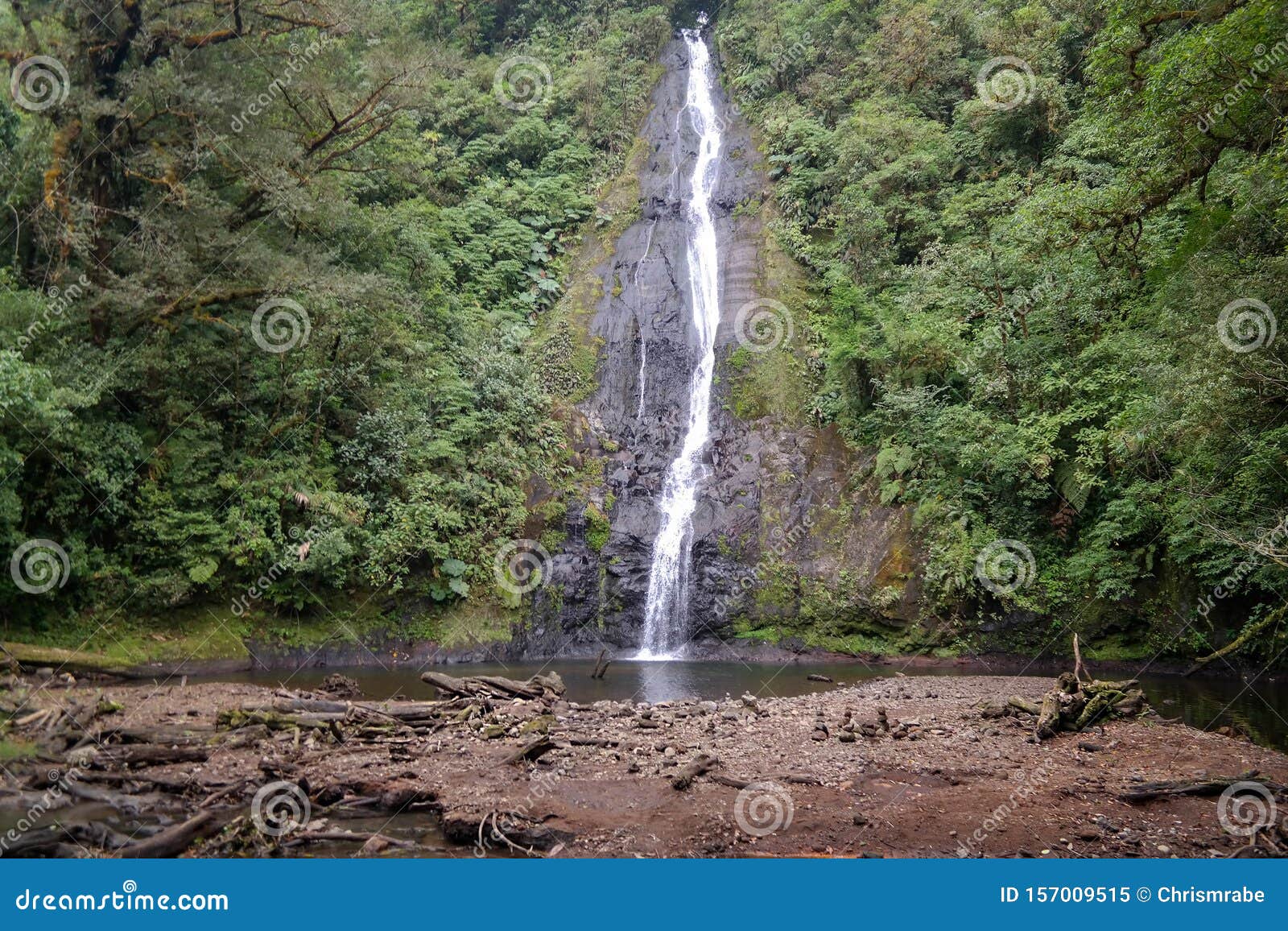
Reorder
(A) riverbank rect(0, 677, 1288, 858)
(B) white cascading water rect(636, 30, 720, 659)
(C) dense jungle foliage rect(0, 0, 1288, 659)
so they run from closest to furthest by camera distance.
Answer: (A) riverbank rect(0, 677, 1288, 858) < (C) dense jungle foliage rect(0, 0, 1288, 659) < (B) white cascading water rect(636, 30, 720, 659)

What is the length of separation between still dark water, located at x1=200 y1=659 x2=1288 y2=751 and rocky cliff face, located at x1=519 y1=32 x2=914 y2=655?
1.66 m

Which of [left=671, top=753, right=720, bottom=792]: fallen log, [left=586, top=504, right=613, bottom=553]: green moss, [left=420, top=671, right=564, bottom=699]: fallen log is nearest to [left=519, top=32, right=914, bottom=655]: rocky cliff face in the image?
[left=586, top=504, right=613, bottom=553]: green moss

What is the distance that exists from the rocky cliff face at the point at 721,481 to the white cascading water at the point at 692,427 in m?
0.27

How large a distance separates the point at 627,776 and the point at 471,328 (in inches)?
676

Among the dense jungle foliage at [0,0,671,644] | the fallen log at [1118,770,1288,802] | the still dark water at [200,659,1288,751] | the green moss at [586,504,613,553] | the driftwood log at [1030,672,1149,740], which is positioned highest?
the dense jungle foliage at [0,0,671,644]

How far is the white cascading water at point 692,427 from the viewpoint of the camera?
63.9 ft

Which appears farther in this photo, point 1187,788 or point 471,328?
point 471,328

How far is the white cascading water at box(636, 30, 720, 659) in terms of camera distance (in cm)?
1948

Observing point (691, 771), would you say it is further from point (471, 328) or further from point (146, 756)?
point (471, 328)

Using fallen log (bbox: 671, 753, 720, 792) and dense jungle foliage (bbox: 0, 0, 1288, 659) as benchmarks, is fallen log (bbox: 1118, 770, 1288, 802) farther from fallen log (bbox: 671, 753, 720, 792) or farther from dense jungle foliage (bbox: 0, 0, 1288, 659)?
fallen log (bbox: 671, 753, 720, 792)

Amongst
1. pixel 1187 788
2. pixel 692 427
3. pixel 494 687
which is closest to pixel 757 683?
pixel 494 687

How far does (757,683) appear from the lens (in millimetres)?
15438

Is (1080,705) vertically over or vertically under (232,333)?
under

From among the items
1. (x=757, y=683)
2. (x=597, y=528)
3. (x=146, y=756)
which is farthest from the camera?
(x=597, y=528)
